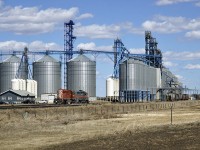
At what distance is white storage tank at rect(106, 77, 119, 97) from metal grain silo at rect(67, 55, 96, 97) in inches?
400

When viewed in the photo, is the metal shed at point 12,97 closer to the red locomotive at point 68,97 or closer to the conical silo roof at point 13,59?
the red locomotive at point 68,97

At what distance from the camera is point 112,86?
136250 millimetres

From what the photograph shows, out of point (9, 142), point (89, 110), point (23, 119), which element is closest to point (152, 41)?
point (89, 110)

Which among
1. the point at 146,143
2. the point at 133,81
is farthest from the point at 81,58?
the point at 146,143

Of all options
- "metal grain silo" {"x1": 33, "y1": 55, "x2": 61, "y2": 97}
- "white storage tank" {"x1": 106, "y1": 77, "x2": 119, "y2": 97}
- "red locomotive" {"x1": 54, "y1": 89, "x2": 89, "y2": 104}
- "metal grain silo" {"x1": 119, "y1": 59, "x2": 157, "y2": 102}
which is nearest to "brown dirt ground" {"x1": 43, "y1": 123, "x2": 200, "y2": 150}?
"red locomotive" {"x1": 54, "y1": 89, "x2": 89, "y2": 104}

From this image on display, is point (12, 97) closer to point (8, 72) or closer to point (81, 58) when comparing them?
point (8, 72)

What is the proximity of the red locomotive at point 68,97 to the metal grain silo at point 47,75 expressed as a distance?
74.5 feet

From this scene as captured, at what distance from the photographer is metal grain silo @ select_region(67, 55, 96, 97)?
409 feet

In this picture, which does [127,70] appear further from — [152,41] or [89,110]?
[89,110]

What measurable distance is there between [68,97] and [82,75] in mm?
25479

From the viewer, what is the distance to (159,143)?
23.2 m

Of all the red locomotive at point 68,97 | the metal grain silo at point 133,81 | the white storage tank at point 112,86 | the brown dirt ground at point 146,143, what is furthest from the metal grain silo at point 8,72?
the brown dirt ground at point 146,143

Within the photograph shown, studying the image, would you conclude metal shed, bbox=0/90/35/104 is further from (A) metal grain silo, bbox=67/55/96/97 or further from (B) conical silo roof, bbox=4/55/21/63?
(B) conical silo roof, bbox=4/55/21/63

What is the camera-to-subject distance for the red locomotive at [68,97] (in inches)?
3898
